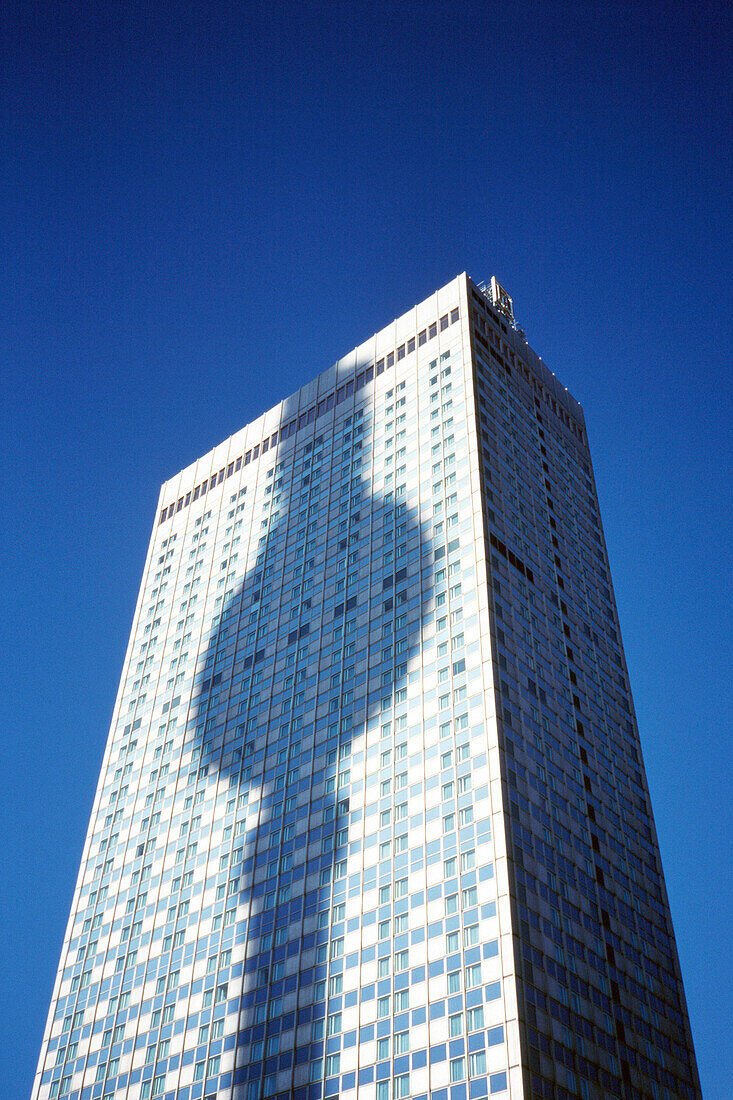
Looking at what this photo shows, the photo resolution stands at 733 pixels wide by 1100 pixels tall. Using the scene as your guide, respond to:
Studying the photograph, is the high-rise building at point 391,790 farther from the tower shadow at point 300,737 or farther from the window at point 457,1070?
the tower shadow at point 300,737

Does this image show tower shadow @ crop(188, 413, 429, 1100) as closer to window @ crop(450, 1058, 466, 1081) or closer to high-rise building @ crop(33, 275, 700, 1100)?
high-rise building @ crop(33, 275, 700, 1100)

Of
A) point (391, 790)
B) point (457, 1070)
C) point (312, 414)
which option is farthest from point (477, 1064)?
point (312, 414)

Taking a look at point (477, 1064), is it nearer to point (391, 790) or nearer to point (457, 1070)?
point (457, 1070)

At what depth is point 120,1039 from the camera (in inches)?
3450

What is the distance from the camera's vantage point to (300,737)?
93812 mm

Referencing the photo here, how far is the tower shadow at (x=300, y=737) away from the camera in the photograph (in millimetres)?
77062

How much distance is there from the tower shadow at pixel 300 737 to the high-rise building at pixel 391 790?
266 millimetres

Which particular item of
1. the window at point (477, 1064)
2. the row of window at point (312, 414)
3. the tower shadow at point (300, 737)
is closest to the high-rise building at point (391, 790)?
the window at point (477, 1064)

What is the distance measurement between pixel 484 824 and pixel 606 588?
4518 centimetres

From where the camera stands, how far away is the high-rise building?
70750 millimetres

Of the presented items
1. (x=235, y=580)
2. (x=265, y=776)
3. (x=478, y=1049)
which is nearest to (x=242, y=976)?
(x=265, y=776)

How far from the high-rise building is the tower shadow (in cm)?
27

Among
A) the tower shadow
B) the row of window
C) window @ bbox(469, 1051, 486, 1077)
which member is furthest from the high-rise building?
the row of window

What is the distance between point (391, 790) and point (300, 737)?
1403 centimetres
